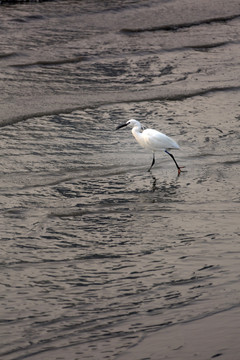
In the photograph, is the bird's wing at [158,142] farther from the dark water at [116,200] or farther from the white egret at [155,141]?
the dark water at [116,200]

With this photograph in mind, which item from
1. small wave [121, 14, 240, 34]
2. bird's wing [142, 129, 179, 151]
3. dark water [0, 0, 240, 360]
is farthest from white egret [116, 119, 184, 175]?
small wave [121, 14, 240, 34]

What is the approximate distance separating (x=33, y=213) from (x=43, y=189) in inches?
23.5

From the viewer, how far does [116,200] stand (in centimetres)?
671

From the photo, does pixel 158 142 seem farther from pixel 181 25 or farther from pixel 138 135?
pixel 181 25

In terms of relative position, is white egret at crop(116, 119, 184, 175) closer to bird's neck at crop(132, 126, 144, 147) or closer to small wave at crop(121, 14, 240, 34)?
bird's neck at crop(132, 126, 144, 147)

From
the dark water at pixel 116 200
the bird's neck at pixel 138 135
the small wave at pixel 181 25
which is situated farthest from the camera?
the small wave at pixel 181 25

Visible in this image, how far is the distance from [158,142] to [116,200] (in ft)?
3.82

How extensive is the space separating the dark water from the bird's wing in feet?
0.80

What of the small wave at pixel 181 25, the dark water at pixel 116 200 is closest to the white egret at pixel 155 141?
the dark water at pixel 116 200

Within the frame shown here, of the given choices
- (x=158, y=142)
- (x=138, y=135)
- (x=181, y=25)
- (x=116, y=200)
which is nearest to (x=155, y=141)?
(x=158, y=142)

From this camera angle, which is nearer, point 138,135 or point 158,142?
point 158,142

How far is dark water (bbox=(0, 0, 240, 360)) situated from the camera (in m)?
4.58

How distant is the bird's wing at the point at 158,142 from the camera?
24.8ft

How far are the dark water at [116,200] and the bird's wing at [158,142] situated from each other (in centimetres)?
25
